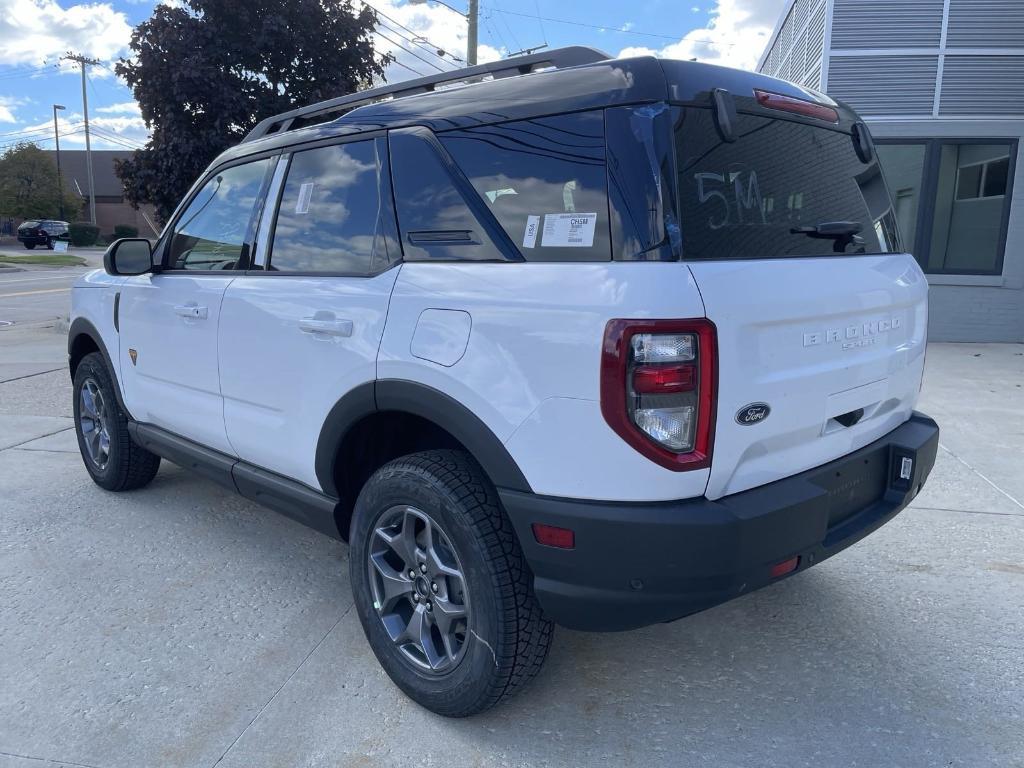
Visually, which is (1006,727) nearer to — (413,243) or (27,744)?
(413,243)

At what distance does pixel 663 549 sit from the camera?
1983 mm

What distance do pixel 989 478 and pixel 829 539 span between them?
10.4 ft

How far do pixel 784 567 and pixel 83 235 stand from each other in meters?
58.8

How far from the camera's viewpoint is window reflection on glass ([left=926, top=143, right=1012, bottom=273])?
9867 mm

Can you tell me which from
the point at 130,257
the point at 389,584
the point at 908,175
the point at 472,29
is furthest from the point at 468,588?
the point at 472,29

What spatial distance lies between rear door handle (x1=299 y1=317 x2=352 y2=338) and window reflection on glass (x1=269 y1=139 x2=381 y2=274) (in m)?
0.20

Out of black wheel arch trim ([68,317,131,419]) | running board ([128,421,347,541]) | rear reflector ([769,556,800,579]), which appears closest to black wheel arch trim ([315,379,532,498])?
running board ([128,421,347,541])

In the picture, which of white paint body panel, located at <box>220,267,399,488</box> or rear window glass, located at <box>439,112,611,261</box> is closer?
rear window glass, located at <box>439,112,611,261</box>

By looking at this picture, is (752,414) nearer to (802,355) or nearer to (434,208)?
(802,355)

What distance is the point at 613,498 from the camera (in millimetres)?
2014

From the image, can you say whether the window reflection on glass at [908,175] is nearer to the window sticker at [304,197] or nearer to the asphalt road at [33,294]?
the window sticker at [304,197]

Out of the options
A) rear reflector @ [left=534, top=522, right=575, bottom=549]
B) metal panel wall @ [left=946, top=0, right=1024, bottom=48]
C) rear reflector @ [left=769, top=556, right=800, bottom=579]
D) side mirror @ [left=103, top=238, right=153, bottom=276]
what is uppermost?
metal panel wall @ [left=946, top=0, right=1024, bottom=48]

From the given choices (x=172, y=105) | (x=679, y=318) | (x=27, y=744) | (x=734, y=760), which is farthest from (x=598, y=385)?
(x=172, y=105)

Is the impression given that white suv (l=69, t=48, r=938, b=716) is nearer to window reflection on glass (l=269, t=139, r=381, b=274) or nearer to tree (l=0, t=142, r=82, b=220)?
window reflection on glass (l=269, t=139, r=381, b=274)
